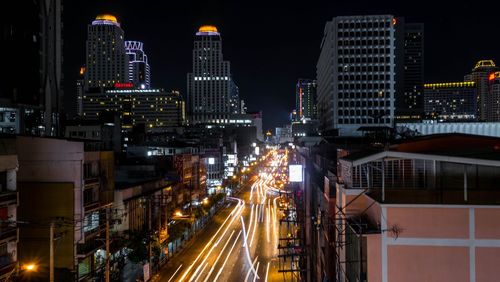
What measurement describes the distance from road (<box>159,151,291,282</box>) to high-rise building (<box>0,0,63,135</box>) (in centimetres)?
2891

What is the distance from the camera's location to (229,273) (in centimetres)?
Result: 3578

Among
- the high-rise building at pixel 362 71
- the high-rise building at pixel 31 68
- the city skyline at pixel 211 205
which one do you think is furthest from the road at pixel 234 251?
the high-rise building at pixel 362 71

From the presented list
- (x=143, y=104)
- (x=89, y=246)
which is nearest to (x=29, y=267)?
(x=89, y=246)

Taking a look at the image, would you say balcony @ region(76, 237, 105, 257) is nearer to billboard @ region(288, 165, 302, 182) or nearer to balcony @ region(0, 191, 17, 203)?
balcony @ region(0, 191, 17, 203)

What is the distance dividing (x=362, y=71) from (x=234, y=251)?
67.6m

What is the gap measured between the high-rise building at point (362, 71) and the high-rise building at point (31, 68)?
5478 centimetres

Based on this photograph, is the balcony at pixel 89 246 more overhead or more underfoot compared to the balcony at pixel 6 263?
more underfoot

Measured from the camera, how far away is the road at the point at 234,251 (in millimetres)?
35281

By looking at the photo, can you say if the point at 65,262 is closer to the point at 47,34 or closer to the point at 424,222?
the point at 424,222

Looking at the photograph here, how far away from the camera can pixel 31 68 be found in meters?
64.1

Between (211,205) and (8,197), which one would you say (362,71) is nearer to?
(211,205)

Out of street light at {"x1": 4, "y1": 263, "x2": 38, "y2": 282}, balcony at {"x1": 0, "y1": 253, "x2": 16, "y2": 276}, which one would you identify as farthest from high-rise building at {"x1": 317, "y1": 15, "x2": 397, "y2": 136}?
balcony at {"x1": 0, "y1": 253, "x2": 16, "y2": 276}

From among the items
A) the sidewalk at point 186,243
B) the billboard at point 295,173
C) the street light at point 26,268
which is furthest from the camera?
the billboard at point 295,173

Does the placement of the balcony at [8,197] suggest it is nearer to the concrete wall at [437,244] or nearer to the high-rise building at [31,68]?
the concrete wall at [437,244]
